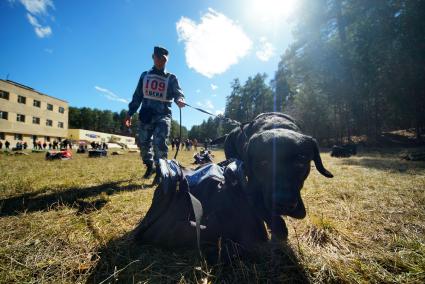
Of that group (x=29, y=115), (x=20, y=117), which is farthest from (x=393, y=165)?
(x=29, y=115)

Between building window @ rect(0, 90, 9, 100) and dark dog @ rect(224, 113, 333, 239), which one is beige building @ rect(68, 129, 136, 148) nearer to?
building window @ rect(0, 90, 9, 100)

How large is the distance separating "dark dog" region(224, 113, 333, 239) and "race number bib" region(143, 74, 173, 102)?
3274mm

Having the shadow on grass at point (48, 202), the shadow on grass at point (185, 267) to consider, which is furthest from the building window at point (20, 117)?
the shadow on grass at point (185, 267)

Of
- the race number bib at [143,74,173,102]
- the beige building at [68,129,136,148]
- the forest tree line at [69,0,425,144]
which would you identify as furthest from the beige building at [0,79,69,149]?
the race number bib at [143,74,173,102]

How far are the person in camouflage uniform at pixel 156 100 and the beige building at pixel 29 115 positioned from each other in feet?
177

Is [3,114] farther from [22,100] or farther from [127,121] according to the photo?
[127,121]

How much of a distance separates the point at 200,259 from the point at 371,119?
29.6m

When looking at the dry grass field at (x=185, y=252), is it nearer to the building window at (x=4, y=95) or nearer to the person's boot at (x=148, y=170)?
the person's boot at (x=148, y=170)

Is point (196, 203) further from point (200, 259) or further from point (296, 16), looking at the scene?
point (296, 16)

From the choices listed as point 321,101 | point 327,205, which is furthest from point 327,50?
point 327,205

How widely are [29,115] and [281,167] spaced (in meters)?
62.1

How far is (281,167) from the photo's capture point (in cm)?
201

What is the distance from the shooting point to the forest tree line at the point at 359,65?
17.1 metres

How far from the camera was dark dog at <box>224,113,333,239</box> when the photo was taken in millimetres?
1808
